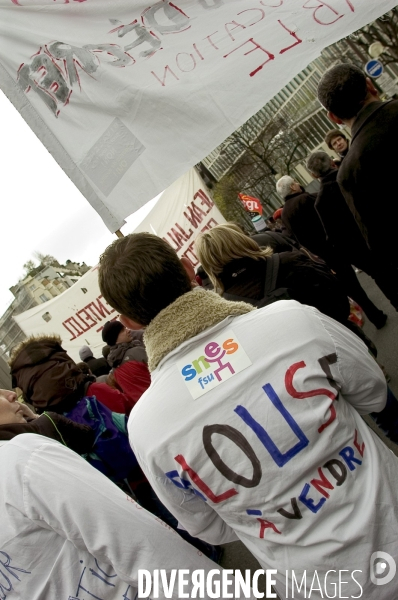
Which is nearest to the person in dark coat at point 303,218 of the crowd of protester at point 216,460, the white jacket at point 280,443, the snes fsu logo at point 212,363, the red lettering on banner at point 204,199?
the red lettering on banner at point 204,199

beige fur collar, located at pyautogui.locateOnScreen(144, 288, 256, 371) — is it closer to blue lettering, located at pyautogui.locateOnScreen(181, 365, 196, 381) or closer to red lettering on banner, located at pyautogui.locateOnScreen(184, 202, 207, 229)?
blue lettering, located at pyautogui.locateOnScreen(181, 365, 196, 381)

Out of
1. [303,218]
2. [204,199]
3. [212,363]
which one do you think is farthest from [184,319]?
[204,199]

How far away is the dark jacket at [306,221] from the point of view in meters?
4.52

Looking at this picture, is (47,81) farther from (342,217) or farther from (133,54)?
(342,217)

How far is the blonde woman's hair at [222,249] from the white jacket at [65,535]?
1504 mm

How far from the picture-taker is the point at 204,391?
1.30m

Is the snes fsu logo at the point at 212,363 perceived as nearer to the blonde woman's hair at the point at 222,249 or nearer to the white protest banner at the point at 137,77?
the white protest banner at the point at 137,77

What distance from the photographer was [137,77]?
2068 mm

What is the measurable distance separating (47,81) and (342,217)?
8.63 ft

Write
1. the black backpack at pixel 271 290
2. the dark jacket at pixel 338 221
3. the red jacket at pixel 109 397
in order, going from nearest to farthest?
1. the black backpack at pixel 271 290
2. the red jacket at pixel 109 397
3. the dark jacket at pixel 338 221

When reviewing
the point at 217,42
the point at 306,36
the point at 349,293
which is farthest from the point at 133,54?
the point at 349,293

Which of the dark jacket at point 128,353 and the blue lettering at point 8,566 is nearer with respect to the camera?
the blue lettering at point 8,566

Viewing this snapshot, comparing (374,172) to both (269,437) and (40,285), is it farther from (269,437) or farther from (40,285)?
(40,285)

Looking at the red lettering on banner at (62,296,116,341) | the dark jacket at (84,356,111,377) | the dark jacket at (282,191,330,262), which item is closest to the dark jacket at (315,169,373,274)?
the dark jacket at (282,191,330,262)
